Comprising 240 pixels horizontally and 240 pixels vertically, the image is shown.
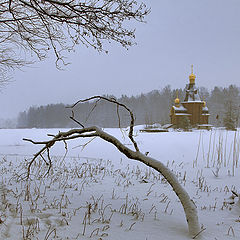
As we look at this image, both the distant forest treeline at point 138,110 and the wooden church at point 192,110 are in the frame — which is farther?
the distant forest treeline at point 138,110

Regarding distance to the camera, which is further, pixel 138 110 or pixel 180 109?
pixel 138 110

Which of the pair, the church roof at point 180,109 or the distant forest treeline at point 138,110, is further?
the distant forest treeline at point 138,110

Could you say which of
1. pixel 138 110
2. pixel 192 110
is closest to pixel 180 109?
pixel 192 110

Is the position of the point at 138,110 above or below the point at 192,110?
above

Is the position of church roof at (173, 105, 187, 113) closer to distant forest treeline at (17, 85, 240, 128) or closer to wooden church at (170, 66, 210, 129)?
wooden church at (170, 66, 210, 129)

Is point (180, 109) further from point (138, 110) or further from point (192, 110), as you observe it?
point (138, 110)

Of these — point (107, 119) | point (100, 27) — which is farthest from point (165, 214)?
point (107, 119)

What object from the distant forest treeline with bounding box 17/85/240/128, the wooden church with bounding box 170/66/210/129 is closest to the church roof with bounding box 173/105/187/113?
the wooden church with bounding box 170/66/210/129

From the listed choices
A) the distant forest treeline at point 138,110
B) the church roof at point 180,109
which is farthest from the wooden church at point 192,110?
the distant forest treeline at point 138,110

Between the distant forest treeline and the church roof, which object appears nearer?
the church roof

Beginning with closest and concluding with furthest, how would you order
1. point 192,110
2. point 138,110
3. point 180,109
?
point 180,109
point 192,110
point 138,110

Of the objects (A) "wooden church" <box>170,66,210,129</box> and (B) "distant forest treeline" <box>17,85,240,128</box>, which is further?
(B) "distant forest treeline" <box>17,85,240,128</box>

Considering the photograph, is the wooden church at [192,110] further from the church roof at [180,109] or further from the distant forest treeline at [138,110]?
the distant forest treeline at [138,110]

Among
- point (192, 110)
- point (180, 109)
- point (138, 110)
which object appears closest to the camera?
point (180, 109)
